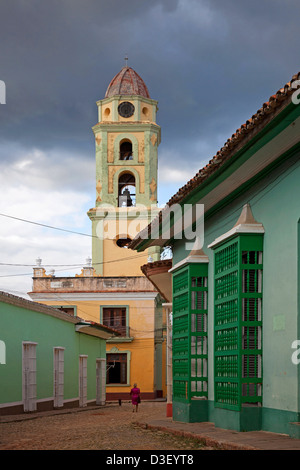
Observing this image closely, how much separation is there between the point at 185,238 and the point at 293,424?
19.0 feet

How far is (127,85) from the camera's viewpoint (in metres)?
38.1

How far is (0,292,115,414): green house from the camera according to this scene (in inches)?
655

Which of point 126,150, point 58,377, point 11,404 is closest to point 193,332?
point 11,404

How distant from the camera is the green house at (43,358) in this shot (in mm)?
16641

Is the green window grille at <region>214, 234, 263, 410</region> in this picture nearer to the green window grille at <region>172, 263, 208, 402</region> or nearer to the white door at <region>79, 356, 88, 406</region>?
the green window grille at <region>172, 263, 208, 402</region>

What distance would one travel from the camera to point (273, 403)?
8.49m

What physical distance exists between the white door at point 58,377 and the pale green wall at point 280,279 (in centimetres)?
1270

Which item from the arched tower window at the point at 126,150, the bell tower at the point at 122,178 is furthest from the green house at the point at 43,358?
the arched tower window at the point at 126,150

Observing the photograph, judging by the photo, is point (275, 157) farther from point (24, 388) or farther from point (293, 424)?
point (24, 388)

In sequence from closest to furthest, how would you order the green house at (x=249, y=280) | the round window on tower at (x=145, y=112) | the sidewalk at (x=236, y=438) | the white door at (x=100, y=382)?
the sidewalk at (x=236, y=438) → the green house at (x=249, y=280) → the white door at (x=100, y=382) → the round window on tower at (x=145, y=112)

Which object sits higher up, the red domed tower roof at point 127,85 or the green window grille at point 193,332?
the red domed tower roof at point 127,85

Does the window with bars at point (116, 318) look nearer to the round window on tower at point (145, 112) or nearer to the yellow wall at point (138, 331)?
the yellow wall at point (138, 331)

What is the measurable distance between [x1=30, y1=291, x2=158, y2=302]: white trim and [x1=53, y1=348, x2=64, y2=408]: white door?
14.5 meters

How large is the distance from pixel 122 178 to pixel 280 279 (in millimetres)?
29741
